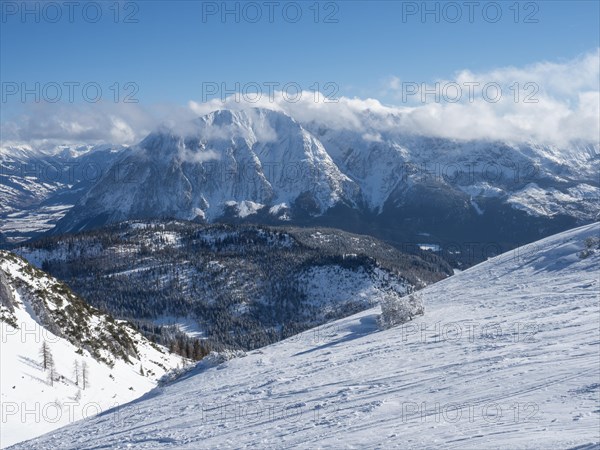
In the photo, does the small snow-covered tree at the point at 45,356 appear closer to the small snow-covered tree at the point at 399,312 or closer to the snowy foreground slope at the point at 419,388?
the snowy foreground slope at the point at 419,388

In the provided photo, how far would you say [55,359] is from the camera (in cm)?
6041

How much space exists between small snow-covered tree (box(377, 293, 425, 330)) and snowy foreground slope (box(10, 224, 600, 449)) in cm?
121

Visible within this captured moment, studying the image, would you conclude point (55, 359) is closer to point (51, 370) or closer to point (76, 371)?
point (76, 371)

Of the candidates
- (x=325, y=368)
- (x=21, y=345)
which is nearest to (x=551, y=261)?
(x=325, y=368)

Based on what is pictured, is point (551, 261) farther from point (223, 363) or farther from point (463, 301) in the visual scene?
point (223, 363)

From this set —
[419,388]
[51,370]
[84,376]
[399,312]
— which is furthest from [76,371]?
[419,388]

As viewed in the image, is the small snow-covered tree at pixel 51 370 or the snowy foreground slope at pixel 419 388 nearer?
the snowy foreground slope at pixel 419 388

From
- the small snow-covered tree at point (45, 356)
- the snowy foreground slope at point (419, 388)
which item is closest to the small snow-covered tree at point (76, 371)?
the small snow-covered tree at point (45, 356)

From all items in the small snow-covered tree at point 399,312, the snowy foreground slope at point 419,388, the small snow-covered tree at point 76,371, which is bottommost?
the snowy foreground slope at point 419,388

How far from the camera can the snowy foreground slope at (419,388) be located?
19.0m

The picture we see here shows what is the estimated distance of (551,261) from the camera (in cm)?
4794

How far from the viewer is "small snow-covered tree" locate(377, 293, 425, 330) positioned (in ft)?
145

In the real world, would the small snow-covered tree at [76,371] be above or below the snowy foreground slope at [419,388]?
above

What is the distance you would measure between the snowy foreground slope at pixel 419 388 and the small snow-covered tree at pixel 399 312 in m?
1.21
